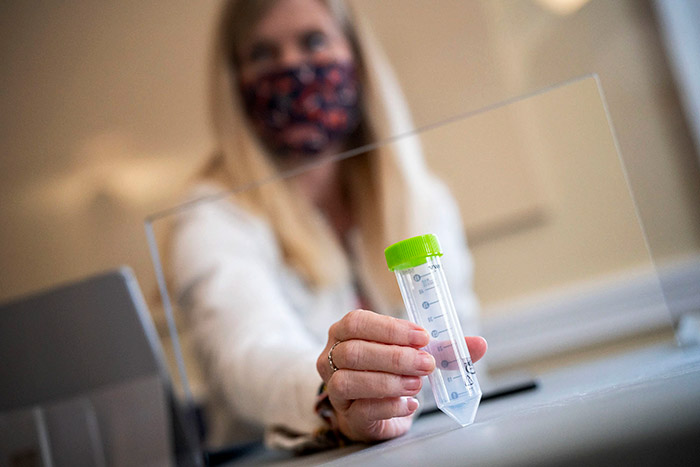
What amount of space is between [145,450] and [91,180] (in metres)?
1.21

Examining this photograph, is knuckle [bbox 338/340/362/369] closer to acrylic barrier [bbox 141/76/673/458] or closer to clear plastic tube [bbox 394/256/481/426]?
clear plastic tube [bbox 394/256/481/426]

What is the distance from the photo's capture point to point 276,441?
0.73 m

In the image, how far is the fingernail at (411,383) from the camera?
487 mm

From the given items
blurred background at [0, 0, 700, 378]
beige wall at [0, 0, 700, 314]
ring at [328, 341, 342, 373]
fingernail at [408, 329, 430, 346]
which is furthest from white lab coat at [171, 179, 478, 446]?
beige wall at [0, 0, 700, 314]

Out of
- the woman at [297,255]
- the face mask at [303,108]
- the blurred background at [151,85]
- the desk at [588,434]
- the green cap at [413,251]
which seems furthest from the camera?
the blurred background at [151,85]

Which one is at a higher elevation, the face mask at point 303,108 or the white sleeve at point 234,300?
the face mask at point 303,108

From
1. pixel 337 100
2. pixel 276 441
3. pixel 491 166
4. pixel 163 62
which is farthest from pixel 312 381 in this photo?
pixel 163 62

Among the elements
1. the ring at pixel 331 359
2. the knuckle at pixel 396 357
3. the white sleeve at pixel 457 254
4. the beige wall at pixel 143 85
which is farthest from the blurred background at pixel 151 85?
the knuckle at pixel 396 357

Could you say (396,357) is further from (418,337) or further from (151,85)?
(151,85)

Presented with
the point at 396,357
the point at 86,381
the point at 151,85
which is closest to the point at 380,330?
the point at 396,357

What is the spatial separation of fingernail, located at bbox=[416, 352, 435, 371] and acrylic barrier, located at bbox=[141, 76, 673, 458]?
0.85 feet

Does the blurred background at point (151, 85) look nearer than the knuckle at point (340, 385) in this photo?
No

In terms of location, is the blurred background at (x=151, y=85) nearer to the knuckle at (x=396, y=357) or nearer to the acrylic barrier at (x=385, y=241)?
the acrylic barrier at (x=385, y=241)

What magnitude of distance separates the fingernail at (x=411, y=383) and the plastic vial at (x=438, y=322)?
0.6 inches
